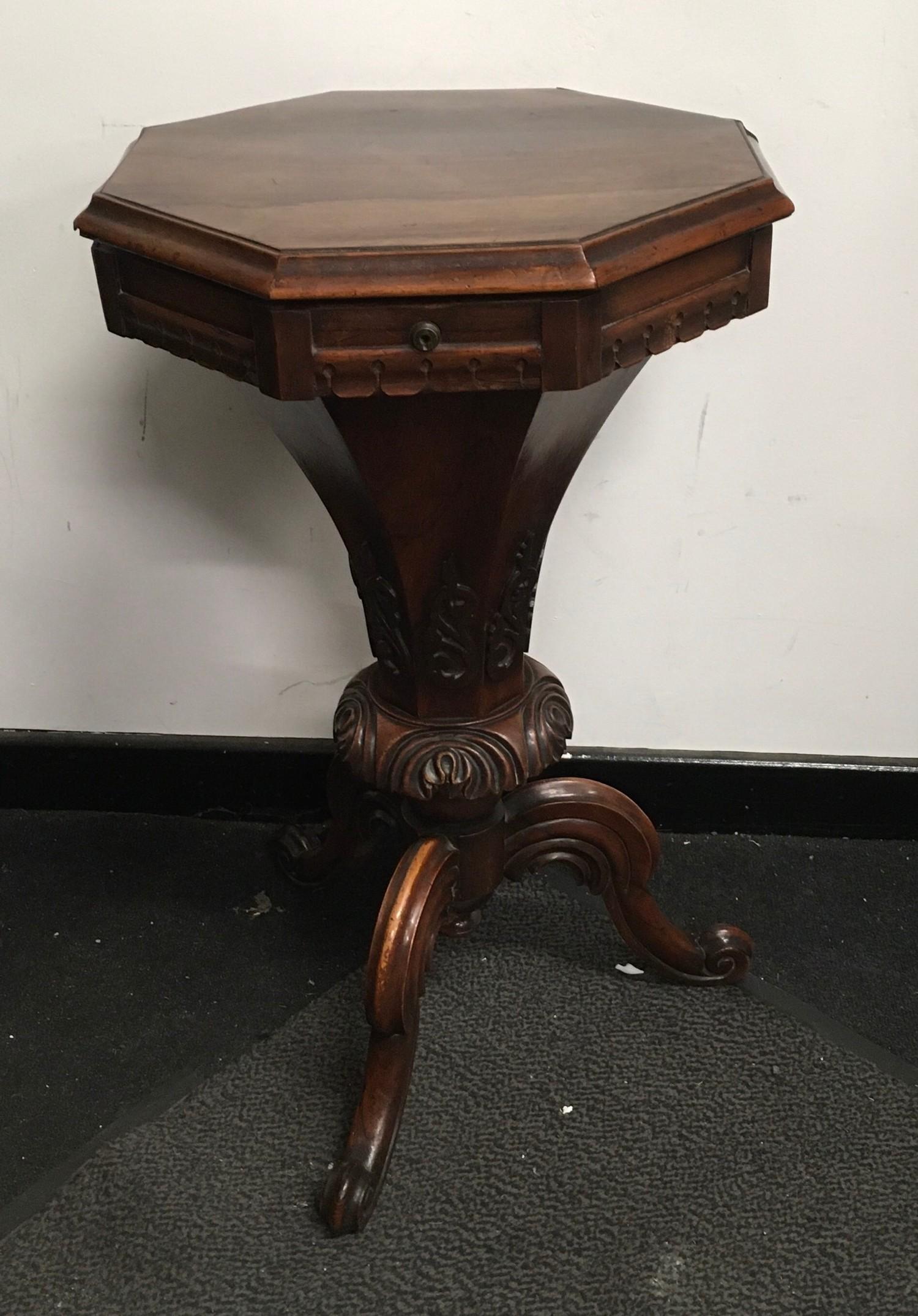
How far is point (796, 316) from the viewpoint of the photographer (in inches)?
58.8

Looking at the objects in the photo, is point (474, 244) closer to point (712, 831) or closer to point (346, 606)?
point (346, 606)

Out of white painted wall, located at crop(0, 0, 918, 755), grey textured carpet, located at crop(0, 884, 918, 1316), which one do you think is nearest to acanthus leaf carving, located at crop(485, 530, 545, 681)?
white painted wall, located at crop(0, 0, 918, 755)

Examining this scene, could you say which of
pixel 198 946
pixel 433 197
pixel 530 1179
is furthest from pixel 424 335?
pixel 198 946

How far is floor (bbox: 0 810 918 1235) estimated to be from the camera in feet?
4.84

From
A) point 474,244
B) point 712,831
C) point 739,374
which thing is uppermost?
point 474,244

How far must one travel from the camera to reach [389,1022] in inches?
50.7

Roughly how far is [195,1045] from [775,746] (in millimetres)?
892

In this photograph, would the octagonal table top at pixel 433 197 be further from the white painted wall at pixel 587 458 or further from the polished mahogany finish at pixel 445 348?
the white painted wall at pixel 587 458

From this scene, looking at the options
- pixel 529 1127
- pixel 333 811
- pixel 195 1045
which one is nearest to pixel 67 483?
pixel 333 811

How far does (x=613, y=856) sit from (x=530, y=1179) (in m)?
0.36

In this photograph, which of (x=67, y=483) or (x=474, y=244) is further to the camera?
→ (x=67, y=483)

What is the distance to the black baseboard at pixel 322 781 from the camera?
1819mm

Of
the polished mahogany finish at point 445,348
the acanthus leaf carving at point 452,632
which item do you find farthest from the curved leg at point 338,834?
the acanthus leaf carving at point 452,632

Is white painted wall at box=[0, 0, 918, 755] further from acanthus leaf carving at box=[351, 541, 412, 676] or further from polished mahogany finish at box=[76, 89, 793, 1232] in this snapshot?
acanthus leaf carving at box=[351, 541, 412, 676]
